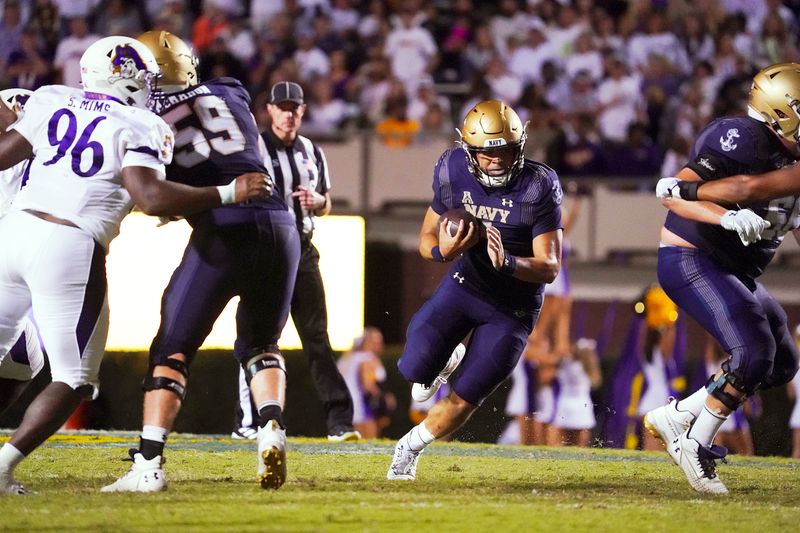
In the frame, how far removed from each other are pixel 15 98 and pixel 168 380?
179cm

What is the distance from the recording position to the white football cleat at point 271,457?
5531mm

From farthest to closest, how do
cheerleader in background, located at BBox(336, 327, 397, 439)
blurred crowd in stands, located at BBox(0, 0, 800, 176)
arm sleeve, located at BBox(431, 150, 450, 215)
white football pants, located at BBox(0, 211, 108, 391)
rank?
blurred crowd in stands, located at BBox(0, 0, 800, 176)
cheerleader in background, located at BBox(336, 327, 397, 439)
arm sleeve, located at BBox(431, 150, 450, 215)
white football pants, located at BBox(0, 211, 108, 391)

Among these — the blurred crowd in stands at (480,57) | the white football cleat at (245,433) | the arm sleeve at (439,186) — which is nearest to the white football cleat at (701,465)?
the arm sleeve at (439,186)

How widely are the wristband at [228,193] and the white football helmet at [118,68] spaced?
54 cm

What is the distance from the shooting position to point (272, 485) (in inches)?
221

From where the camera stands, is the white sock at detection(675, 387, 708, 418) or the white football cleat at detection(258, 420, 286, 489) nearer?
the white football cleat at detection(258, 420, 286, 489)

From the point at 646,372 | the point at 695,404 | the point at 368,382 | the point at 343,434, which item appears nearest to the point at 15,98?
the point at 343,434

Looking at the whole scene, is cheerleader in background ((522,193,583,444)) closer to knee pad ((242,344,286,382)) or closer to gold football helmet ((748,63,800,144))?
gold football helmet ((748,63,800,144))

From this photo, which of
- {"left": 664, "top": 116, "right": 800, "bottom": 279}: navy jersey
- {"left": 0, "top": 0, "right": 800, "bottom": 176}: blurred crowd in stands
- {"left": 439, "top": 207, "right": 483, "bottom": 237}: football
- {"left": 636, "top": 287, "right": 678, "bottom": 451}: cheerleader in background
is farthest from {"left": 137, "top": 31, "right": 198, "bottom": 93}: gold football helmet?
{"left": 0, "top": 0, "right": 800, "bottom": 176}: blurred crowd in stands

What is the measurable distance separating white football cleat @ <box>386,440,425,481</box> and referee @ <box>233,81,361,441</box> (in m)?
2.01

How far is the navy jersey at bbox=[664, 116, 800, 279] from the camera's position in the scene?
20.1ft

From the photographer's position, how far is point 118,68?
5523mm

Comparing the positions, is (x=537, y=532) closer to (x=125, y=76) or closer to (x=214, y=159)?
(x=214, y=159)

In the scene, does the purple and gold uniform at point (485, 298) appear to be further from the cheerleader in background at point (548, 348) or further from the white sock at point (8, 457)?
the cheerleader in background at point (548, 348)
